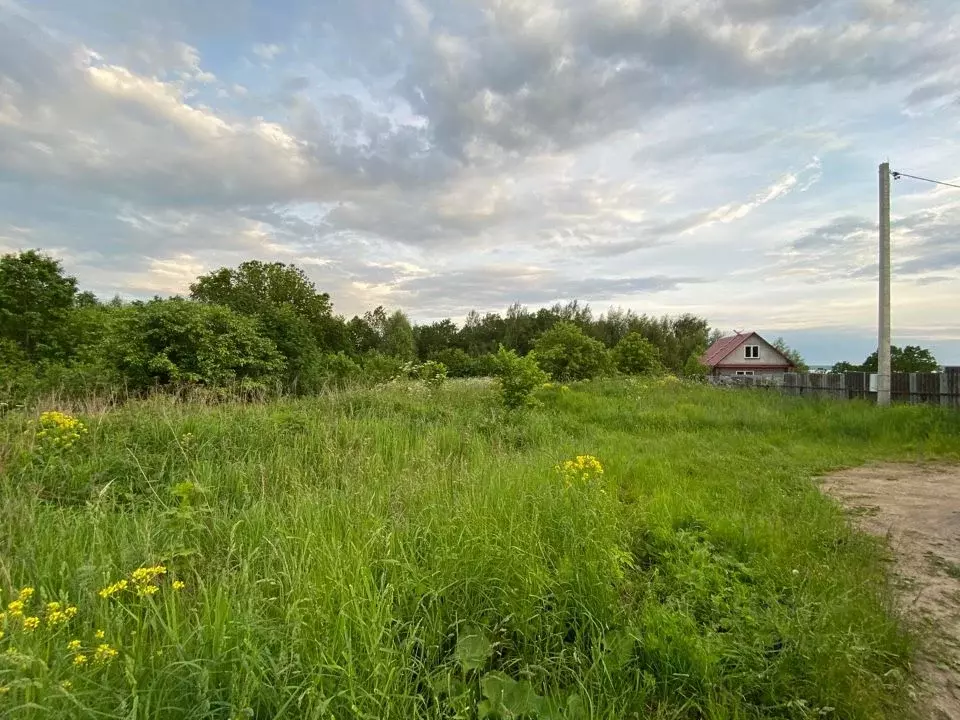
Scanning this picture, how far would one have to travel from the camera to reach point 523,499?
334cm

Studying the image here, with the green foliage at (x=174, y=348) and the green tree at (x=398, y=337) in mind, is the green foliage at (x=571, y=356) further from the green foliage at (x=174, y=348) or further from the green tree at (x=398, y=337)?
the green tree at (x=398, y=337)

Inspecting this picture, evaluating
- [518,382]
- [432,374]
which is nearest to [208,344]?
[432,374]

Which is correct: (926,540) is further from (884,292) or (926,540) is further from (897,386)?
(897,386)

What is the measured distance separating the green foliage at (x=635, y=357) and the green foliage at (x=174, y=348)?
20.9m

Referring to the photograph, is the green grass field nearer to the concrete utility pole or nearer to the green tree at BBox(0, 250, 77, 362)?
the concrete utility pole

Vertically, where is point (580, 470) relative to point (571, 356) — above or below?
below

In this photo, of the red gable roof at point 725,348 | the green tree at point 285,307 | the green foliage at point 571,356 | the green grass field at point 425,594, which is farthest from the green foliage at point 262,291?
the red gable roof at point 725,348

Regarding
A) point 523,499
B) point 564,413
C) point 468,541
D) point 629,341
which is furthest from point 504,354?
point 629,341

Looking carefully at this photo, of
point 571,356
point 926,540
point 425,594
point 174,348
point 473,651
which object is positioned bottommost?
point 926,540

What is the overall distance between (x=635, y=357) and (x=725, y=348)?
18.4 m

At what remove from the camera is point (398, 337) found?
51.6m

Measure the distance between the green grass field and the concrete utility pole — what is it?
843 cm

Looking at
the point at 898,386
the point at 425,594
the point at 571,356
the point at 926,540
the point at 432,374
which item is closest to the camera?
the point at 425,594

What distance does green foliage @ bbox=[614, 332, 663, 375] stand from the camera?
28328 millimetres
